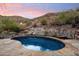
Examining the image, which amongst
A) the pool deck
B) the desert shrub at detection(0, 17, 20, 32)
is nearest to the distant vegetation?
the desert shrub at detection(0, 17, 20, 32)

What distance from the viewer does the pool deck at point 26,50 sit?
2117 mm

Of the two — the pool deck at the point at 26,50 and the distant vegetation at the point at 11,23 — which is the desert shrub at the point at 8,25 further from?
the pool deck at the point at 26,50

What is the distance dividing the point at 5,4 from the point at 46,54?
2.54 ft

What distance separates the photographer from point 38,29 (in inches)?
85.1

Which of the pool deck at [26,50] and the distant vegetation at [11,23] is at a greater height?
the distant vegetation at [11,23]

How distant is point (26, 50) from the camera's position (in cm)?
213

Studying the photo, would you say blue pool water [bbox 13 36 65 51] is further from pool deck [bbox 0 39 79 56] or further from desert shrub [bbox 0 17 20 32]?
desert shrub [bbox 0 17 20 32]

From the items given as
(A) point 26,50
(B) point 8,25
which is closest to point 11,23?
(B) point 8,25

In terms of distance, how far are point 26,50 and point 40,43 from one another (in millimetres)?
185

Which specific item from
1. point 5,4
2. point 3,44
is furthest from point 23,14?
point 3,44

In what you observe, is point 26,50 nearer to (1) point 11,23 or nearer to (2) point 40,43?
(2) point 40,43

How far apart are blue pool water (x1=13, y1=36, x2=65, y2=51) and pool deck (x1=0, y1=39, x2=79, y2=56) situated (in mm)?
43

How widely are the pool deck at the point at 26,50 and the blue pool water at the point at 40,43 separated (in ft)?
0.14

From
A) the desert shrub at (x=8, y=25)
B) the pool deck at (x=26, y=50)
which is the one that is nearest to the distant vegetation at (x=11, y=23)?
the desert shrub at (x=8, y=25)
